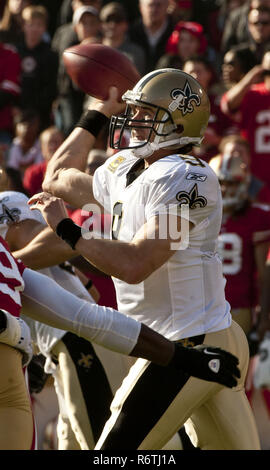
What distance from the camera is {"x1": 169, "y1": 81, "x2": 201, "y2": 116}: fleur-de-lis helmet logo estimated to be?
12.5ft

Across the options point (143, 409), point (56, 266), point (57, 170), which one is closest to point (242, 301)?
point (56, 266)

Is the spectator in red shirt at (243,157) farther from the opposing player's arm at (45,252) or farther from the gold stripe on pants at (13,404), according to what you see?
the gold stripe on pants at (13,404)

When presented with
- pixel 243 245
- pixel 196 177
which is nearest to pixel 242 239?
pixel 243 245

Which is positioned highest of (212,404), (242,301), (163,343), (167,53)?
(163,343)

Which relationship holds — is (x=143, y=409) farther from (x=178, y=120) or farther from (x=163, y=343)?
(x=178, y=120)

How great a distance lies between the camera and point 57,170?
13.8 feet

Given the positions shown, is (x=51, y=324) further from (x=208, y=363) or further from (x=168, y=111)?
(x=168, y=111)

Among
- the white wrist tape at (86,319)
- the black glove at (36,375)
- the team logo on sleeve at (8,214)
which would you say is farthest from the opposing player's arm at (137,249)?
the black glove at (36,375)

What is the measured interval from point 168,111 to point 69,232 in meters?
0.68

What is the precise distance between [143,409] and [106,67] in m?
1.70

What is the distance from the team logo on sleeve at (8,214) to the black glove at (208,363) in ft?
4.61

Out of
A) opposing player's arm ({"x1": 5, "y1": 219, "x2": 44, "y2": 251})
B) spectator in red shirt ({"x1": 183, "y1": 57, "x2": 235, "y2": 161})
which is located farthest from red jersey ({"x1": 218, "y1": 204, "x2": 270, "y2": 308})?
opposing player's arm ({"x1": 5, "y1": 219, "x2": 44, "y2": 251})

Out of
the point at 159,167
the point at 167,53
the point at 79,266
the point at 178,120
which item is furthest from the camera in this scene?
the point at 167,53

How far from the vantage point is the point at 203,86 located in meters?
7.18
